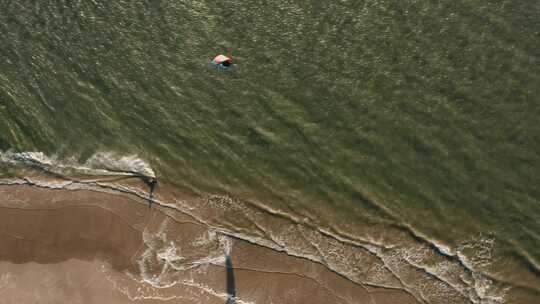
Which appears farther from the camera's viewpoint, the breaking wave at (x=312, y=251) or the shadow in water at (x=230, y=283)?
the shadow in water at (x=230, y=283)

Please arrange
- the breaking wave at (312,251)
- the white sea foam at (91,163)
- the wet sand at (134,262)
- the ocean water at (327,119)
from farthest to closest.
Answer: the white sea foam at (91,163), the ocean water at (327,119), the wet sand at (134,262), the breaking wave at (312,251)

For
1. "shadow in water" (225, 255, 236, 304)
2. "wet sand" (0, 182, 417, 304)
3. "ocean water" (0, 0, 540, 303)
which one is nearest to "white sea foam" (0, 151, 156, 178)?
A: "ocean water" (0, 0, 540, 303)

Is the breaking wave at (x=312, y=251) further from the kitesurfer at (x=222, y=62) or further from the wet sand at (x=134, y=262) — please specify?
the kitesurfer at (x=222, y=62)

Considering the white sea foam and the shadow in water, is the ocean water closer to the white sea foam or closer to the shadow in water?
the white sea foam

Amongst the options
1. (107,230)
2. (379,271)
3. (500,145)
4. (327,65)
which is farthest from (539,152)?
(107,230)

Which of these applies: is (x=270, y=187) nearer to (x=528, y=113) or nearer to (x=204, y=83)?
(x=204, y=83)

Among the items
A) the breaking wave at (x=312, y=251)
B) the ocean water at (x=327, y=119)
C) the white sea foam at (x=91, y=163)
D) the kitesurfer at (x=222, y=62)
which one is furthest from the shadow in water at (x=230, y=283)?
the kitesurfer at (x=222, y=62)

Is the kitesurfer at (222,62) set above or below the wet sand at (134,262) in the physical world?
above
